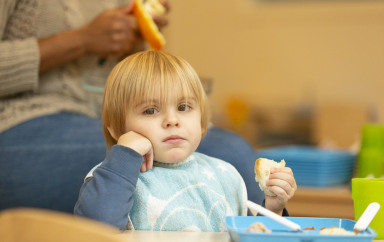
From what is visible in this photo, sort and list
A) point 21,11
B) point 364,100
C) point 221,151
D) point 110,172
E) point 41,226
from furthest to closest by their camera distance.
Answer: point 364,100
point 21,11
point 221,151
point 110,172
point 41,226

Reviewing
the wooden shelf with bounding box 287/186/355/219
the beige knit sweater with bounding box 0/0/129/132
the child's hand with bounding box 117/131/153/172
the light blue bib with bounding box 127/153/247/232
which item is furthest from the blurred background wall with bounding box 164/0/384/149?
the child's hand with bounding box 117/131/153/172

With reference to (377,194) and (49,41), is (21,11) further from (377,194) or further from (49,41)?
(377,194)

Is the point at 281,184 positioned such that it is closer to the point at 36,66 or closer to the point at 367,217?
the point at 367,217

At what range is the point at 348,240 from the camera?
667 millimetres

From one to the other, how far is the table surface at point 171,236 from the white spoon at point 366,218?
0.17 m

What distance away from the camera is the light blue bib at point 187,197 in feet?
2.79

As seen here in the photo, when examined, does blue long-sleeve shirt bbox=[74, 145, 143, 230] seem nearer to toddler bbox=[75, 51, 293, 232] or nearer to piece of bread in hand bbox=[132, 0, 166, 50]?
toddler bbox=[75, 51, 293, 232]

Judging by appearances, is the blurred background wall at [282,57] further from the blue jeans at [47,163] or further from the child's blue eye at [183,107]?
the child's blue eye at [183,107]

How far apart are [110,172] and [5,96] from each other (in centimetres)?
63

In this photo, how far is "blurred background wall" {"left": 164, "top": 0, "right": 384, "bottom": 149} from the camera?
166 inches

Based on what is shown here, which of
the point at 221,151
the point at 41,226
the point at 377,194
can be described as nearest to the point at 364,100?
the point at 221,151

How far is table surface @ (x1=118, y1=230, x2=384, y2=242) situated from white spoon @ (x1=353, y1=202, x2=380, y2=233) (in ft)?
0.57

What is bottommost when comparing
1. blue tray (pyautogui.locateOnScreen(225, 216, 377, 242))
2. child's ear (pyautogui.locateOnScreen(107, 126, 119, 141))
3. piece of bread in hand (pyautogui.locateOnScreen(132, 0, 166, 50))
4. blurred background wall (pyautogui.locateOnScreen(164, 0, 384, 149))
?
blurred background wall (pyautogui.locateOnScreen(164, 0, 384, 149))

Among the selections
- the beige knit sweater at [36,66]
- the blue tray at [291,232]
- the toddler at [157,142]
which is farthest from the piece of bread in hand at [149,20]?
the blue tray at [291,232]
